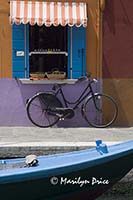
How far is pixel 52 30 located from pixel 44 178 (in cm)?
542

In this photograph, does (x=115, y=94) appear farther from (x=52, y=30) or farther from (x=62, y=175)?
(x=62, y=175)

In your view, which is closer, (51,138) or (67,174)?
(67,174)

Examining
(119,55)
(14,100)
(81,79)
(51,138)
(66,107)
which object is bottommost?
(51,138)

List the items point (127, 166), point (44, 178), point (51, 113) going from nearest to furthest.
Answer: point (44, 178)
point (127, 166)
point (51, 113)

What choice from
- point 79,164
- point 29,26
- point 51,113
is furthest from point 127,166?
point 29,26

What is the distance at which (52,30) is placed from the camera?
41.2ft

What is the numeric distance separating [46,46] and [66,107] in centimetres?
134

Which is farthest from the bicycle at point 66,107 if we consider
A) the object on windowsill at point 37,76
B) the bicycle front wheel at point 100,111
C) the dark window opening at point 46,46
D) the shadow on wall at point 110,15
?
the shadow on wall at point 110,15

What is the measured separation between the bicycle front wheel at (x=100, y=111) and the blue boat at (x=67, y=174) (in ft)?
14.0

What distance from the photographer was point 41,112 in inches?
497

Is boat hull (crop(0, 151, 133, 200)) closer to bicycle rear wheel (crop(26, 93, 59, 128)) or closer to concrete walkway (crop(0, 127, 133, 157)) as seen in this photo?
concrete walkway (crop(0, 127, 133, 157))

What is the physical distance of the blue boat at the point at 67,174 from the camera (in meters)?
7.69

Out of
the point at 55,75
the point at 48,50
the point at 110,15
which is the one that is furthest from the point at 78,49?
the point at 110,15

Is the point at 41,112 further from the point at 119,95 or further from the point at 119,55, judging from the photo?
the point at 119,55
